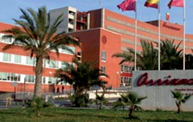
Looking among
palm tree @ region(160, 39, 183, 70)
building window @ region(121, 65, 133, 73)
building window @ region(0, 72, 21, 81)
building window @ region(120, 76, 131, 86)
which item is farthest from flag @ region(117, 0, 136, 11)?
building window @ region(121, 65, 133, 73)

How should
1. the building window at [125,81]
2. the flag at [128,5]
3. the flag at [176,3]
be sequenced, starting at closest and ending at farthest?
the flag at [176,3], the flag at [128,5], the building window at [125,81]

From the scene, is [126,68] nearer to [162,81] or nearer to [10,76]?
[10,76]

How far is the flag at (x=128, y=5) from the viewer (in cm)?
2916

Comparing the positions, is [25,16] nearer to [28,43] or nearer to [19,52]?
[28,43]

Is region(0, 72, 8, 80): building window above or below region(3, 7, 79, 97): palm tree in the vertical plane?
below

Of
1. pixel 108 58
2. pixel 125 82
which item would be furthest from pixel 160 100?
pixel 125 82

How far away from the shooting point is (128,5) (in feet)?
98.1

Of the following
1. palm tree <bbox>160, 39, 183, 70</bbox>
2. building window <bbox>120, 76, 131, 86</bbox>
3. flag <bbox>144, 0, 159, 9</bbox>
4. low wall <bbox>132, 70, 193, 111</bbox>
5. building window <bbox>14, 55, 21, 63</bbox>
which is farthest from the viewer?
building window <bbox>120, 76, 131, 86</bbox>

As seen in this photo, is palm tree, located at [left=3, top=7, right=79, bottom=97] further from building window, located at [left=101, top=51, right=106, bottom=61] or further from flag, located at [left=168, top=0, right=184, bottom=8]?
building window, located at [left=101, top=51, right=106, bottom=61]

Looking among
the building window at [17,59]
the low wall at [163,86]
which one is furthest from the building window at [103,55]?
the low wall at [163,86]

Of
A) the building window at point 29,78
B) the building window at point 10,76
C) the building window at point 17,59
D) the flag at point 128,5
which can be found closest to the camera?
the flag at point 128,5

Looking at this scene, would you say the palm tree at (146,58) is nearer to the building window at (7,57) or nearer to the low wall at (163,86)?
the low wall at (163,86)

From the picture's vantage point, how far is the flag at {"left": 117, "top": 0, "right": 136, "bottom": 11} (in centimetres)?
2916

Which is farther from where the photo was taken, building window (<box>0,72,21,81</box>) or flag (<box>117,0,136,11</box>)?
building window (<box>0,72,21,81</box>)
